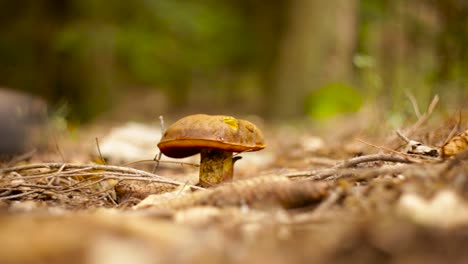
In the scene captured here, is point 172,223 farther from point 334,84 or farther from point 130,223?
point 334,84

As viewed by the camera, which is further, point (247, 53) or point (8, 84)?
point (247, 53)

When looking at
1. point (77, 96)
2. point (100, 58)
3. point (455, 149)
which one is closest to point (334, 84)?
point (100, 58)

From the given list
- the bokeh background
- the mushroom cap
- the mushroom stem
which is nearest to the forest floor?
the mushroom cap

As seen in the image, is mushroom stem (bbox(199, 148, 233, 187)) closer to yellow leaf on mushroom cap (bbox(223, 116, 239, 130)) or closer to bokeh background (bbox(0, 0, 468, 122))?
yellow leaf on mushroom cap (bbox(223, 116, 239, 130))

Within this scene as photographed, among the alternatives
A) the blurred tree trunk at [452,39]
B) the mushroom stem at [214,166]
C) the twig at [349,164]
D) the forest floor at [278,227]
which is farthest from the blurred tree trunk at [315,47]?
the forest floor at [278,227]

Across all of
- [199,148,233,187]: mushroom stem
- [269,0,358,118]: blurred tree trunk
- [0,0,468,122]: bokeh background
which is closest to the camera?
[199,148,233,187]: mushroom stem

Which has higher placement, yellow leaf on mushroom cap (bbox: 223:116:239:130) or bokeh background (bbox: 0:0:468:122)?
bokeh background (bbox: 0:0:468:122)

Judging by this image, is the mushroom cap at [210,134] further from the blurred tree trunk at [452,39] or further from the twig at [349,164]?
the blurred tree trunk at [452,39]

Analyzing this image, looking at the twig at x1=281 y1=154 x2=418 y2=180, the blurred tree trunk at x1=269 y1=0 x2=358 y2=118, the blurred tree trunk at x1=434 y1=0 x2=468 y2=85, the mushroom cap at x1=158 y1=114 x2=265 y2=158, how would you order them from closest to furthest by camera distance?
the twig at x1=281 y1=154 x2=418 y2=180
the mushroom cap at x1=158 y1=114 x2=265 y2=158
the blurred tree trunk at x1=434 y1=0 x2=468 y2=85
the blurred tree trunk at x1=269 y1=0 x2=358 y2=118
